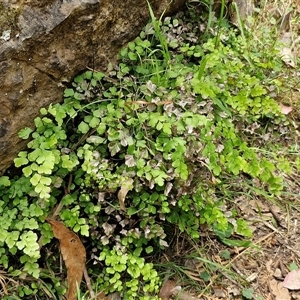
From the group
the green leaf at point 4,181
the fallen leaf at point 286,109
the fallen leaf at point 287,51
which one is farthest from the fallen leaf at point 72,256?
the fallen leaf at point 287,51

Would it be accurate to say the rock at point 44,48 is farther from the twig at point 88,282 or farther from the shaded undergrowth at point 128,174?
the twig at point 88,282

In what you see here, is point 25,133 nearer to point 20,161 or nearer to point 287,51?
point 20,161

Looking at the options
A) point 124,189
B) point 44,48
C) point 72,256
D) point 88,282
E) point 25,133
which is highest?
point 44,48

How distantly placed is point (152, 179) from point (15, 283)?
828mm

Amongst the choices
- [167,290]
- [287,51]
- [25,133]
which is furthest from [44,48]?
[287,51]

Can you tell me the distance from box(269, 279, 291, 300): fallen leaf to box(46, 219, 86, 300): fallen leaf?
100 centimetres

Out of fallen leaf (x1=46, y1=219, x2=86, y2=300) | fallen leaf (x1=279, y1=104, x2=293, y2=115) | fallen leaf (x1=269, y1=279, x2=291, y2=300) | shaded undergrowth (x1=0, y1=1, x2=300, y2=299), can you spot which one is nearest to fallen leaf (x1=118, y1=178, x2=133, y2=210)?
shaded undergrowth (x1=0, y1=1, x2=300, y2=299)

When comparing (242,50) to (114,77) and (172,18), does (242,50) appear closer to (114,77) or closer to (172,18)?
(172,18)

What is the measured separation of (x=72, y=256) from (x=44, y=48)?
0.99m

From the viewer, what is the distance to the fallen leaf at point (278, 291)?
257 cm

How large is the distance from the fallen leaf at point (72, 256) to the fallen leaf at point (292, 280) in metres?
1.07

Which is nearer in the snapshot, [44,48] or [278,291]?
[44,48]

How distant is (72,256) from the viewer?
2385mm

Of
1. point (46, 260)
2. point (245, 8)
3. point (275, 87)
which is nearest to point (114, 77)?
point (46, 260)
